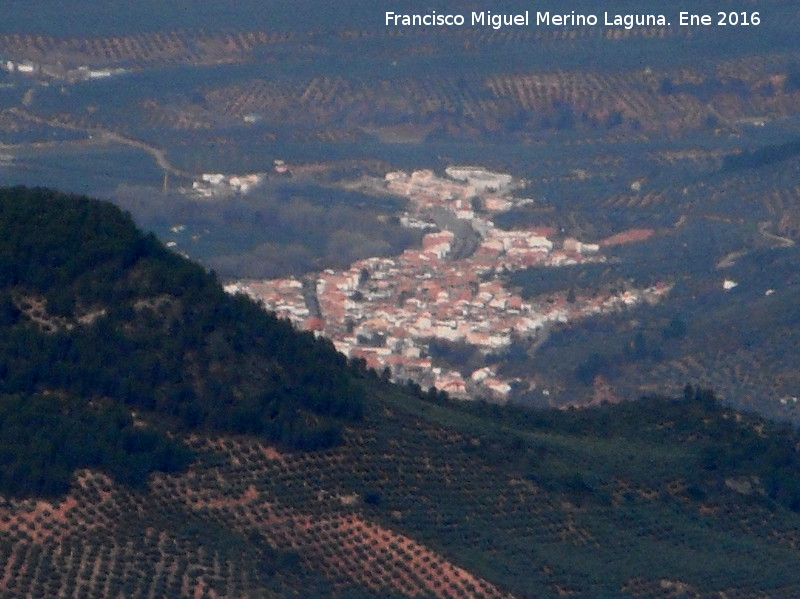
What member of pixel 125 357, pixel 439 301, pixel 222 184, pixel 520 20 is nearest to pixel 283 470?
pixel 125 357

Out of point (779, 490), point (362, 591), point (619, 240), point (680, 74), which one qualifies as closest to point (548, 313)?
point (619, 240)

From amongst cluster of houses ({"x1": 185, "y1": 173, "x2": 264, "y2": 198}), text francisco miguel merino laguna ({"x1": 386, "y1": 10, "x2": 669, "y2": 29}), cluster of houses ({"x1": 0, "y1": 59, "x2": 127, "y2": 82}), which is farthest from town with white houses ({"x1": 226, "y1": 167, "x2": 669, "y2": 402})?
text francisco miguel merino laguna ({"x1": 386, "y1": 10, "x2": 669, "y2": 29})

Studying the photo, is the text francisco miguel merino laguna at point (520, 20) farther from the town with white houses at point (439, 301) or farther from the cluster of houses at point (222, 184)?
the town with white houses at point (439, 301)

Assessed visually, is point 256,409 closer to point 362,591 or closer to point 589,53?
point 362,591

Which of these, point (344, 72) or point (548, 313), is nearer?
point (548, 313)

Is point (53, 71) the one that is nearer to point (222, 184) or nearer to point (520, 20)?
point (222, 184)

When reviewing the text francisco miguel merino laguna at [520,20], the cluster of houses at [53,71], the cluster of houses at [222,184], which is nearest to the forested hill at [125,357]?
the cluster of houses at [222,184]

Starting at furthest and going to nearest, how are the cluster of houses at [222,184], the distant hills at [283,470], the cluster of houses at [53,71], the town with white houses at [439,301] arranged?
the cluster of houses at [53,71], the cluster of houses at [222,184], the town with white houses at [439,301], the distant hills at [283,470]
